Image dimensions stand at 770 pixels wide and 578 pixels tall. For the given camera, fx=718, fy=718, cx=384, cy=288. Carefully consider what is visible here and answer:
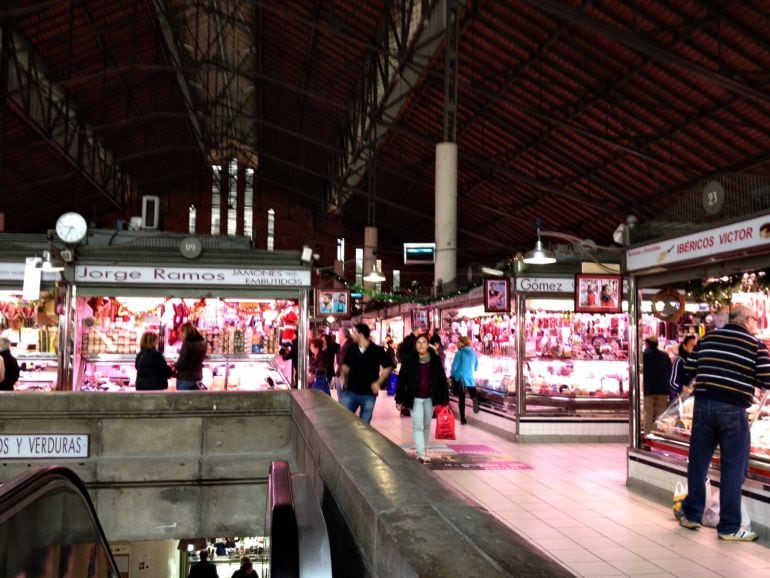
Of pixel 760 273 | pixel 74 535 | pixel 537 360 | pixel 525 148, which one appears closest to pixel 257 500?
pixel 74 535

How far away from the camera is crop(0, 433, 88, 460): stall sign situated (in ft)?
18.8

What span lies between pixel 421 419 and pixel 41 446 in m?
4.00

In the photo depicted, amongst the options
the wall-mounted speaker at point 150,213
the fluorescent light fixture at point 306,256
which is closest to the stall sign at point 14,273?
the wall-mounted speaker at point 150,213

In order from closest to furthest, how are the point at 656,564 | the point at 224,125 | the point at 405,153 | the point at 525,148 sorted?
1. the point at 656,564
2. the point at 525,148
3. the point at 405,153
4. the point at 224,125

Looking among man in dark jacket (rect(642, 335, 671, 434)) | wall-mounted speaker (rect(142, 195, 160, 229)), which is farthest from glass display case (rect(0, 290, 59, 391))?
man in dark jacket (rect(642, 335, 671, 434))

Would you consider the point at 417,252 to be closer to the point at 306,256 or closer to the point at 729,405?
the point at 306,256

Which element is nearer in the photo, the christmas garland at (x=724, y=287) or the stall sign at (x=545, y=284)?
the christmas garland at (x=724, y=287)

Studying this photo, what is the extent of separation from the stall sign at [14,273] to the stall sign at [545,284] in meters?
6.64

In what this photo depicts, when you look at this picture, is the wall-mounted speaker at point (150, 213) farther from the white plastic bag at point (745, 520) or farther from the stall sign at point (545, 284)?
the white plastic bag at point (745, 520)

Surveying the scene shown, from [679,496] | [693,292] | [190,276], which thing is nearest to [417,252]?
[190,276]

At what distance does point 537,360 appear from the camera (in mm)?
10922

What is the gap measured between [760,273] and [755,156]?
949 cm

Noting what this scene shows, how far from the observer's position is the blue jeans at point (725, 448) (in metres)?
5.11

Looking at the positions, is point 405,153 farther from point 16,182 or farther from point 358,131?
point 16,182
